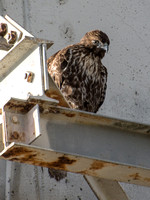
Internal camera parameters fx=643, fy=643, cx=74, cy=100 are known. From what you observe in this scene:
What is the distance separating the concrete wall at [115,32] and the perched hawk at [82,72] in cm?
58

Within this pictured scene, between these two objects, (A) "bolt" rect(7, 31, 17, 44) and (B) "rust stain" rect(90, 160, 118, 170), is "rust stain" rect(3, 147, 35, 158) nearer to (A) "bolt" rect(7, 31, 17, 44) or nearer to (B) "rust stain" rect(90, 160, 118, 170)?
(B) "rust stain" rect(90, 160, 118, 170)

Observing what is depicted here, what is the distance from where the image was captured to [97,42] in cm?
638

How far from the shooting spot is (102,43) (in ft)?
20.8

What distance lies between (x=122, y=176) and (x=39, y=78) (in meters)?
0.86

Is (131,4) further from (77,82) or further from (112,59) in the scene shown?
(77,82)

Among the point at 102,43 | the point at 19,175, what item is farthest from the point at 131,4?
the point at 19,175

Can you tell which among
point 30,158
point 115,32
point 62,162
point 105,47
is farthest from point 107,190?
point 115,32

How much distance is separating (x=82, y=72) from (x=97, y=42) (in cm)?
46

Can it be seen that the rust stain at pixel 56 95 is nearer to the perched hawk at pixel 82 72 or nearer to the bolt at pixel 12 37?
the bolt at pixel 12 37

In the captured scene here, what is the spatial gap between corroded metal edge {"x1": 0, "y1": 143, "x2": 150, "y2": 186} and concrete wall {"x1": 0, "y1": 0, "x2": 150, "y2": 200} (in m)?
2.50

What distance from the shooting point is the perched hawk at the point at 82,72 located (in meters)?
5.89

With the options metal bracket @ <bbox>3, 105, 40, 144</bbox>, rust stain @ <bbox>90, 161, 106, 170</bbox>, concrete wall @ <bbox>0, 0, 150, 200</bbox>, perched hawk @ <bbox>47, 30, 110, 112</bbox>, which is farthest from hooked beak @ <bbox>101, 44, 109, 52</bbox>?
metal bracket @ <bbox>3, 105, 40, 144</bbox>

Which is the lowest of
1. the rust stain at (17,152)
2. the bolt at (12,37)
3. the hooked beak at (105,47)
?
the hooked beak at (105,47)

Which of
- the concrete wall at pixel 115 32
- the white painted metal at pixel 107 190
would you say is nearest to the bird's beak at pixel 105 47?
the concrete wall at pixel 115 32
